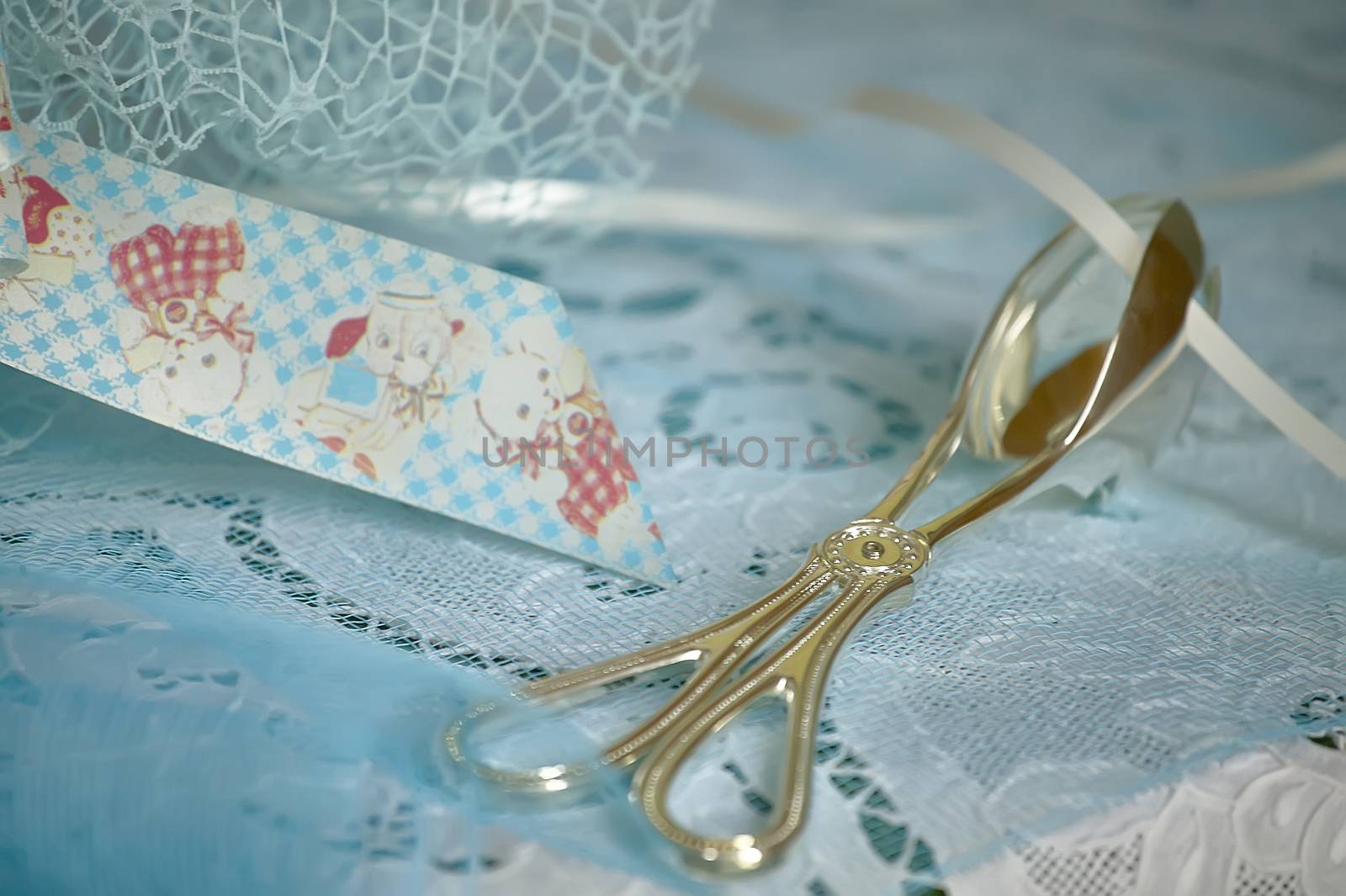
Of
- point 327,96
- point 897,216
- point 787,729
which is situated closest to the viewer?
point 787,729

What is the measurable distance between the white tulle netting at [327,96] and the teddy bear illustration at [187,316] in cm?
3

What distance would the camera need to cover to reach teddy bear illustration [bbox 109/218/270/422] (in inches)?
15.4

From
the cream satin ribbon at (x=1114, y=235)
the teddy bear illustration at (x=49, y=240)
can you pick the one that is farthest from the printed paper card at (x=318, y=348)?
the cream satin ribbon at (x=1114, y=235)

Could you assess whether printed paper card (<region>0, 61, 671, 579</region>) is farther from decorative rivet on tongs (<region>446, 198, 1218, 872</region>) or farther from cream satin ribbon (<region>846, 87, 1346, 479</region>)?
cream satin ribbon (<region>846, 87, 1346, 479</region>)

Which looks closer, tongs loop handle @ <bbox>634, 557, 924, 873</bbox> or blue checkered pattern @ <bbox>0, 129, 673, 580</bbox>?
tongs loop handle @ <bbox>634, 557, 924, 873</bbox>

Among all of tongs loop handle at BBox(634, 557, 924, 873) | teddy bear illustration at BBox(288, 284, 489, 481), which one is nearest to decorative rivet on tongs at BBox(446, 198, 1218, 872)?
tongs loop handle at BBox(634, 557, 924, 873)

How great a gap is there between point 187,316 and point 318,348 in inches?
1.7

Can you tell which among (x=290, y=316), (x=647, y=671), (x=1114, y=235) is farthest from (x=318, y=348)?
(x=1114, y=235)

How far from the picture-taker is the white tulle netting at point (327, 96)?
0.39m

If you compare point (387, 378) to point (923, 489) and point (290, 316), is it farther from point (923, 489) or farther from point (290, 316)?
point (923, 489)

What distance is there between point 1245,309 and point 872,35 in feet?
1.13

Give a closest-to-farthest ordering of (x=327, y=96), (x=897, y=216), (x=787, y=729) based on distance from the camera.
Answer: (x=787, y=729)
(x=327, y=96)
(x=897, y=216)

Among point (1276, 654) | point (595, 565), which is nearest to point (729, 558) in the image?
point (595, 565)

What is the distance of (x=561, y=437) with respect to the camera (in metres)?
0.39
